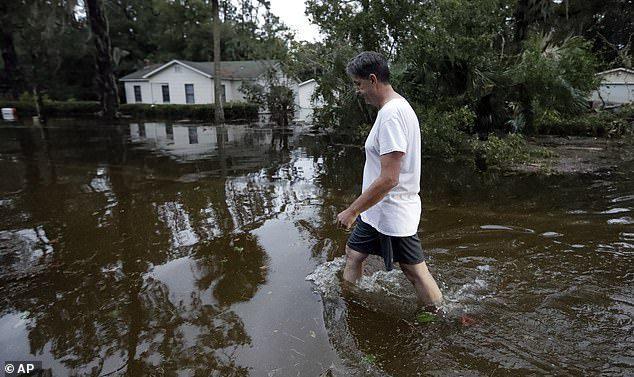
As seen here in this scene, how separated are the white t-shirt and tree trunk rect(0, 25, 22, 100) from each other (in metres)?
40.7

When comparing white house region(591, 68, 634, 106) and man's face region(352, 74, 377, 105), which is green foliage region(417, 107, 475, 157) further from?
white house region(591, 68, 634, 106)

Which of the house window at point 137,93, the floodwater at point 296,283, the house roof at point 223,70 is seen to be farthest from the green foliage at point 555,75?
the house window at point 137,93

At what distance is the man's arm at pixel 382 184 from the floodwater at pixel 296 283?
82cm

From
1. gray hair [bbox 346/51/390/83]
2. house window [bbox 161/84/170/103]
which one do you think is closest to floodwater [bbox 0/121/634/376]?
gray hair [bbox 346/51/390/83]

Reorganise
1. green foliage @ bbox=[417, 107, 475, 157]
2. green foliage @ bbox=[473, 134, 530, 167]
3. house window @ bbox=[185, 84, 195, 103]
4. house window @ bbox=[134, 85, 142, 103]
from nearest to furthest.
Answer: green foliage @ bbox=[473, 134, 530, 167] → green foliage @ bbox=[417, 107, 475, 157] → house window @ bbox=[185, 84, 195, 103] → house window @ bbox=[134, 85, 142, 103]

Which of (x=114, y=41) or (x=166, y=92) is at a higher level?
(x=114, y=41)

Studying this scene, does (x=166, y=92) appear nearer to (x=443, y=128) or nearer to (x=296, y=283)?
(x=443, y=128)

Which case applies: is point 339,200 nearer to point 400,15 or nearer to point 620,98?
point 400,15

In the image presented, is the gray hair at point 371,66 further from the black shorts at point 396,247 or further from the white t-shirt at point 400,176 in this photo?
the black shorts at point 396,247

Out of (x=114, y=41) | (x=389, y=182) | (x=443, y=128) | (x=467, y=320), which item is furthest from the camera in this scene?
(x=114, y=41)

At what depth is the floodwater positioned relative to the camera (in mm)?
2617

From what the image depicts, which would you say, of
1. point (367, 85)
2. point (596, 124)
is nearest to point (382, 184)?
point (367, 85)

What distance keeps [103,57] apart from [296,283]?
24676mm

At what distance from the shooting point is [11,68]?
115ft
